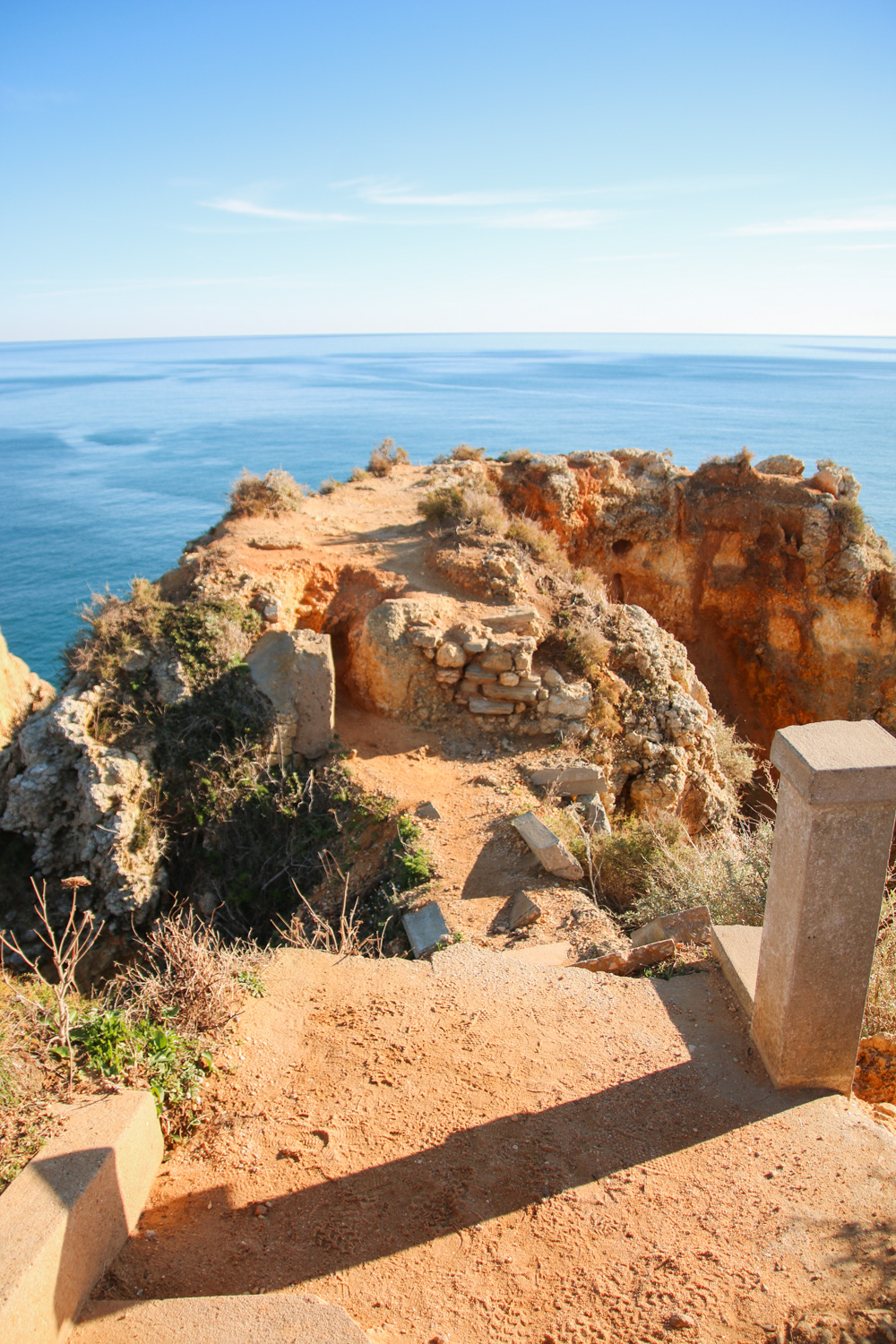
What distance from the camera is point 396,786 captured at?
9.36 meters

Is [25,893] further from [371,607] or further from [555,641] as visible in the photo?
[555,641]

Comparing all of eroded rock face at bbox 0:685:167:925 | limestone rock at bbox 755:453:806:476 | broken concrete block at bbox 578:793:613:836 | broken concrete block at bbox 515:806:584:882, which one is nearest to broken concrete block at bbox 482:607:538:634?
broken concrete block at bbox 578:793:613:836

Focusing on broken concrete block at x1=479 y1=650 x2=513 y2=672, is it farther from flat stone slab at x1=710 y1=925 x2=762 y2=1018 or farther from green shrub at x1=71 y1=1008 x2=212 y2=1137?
green shrub at x1=71 y1=1008 x2=212 y2=1137

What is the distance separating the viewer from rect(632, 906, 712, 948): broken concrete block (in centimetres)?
589

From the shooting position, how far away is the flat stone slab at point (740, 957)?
479 centimetres

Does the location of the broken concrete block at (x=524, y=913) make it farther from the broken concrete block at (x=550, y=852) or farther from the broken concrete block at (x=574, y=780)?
the broken concrete block at (x=574, y=780)

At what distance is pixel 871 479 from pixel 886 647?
27631mm

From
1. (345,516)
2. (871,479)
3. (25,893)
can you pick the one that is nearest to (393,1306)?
(25,893)

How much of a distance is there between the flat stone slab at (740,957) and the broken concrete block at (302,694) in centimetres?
613

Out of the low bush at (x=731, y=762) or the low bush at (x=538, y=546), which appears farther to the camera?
the low bush at (x=538, y=546)

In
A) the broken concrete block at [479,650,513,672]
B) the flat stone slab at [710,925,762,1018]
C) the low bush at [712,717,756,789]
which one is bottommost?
the low bush at [712,717,756,789]

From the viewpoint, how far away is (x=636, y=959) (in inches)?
224

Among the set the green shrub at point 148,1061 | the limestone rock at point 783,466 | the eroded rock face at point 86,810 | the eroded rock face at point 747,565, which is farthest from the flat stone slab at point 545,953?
the limestone rock at point 783,466

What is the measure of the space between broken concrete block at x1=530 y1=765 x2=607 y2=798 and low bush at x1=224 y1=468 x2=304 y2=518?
8.11 meters
